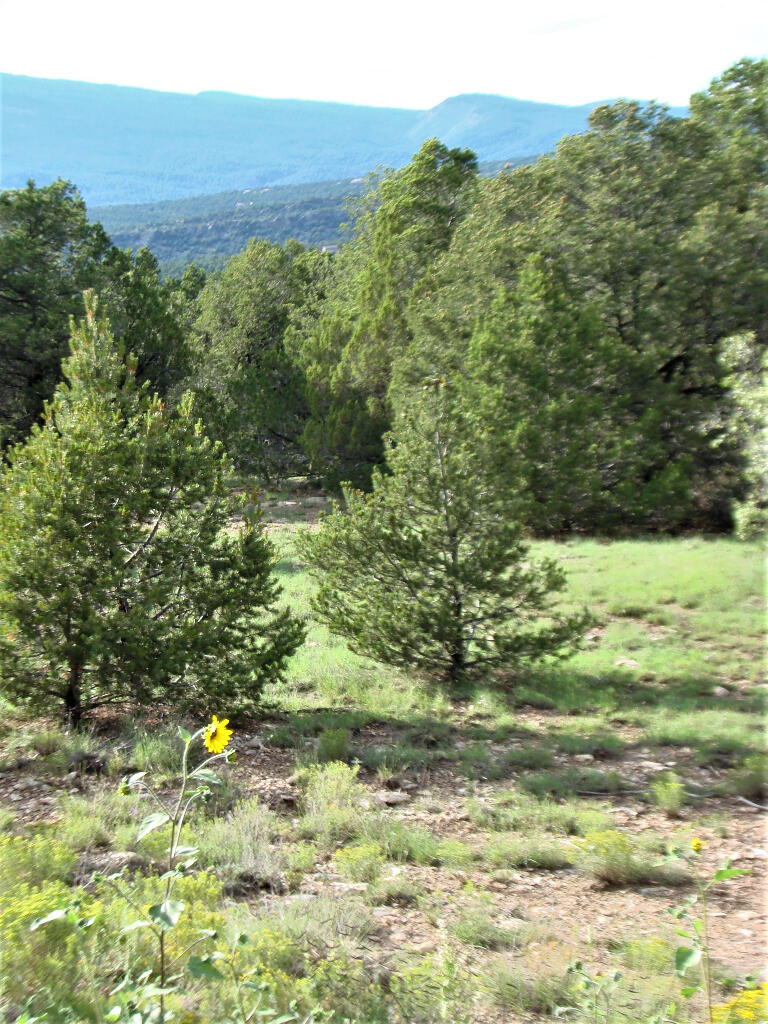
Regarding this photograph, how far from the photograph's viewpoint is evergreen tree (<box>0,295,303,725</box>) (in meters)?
6.31

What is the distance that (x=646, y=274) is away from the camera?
18.0 m

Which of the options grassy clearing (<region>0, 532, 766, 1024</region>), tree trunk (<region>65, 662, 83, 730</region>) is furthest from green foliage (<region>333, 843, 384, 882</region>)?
tree trunk (<region>65, 662, 83, 730</region>)

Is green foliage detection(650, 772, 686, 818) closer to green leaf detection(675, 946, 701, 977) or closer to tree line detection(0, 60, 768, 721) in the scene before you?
tree line detection(0, 60, 768, 721)

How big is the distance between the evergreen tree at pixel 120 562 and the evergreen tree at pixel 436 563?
156cm

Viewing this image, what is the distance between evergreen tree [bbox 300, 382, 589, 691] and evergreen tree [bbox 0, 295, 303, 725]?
156 cm

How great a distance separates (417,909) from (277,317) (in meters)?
32.0

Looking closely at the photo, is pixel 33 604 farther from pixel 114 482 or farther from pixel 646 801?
pixel 646 801

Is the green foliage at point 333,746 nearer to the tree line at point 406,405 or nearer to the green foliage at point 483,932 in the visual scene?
the tree line at point 406,405

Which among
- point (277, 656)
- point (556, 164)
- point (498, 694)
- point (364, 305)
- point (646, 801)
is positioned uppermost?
point (556, 164)

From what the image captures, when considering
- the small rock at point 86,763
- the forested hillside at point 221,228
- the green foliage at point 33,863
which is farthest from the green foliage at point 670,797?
the forested hillside at point 221,228

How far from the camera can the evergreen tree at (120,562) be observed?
20.7 ft

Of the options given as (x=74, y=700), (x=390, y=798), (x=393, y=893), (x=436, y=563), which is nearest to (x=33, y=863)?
(x=393, y=893)

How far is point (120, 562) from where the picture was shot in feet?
21.9

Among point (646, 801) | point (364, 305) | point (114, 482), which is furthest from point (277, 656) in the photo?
point (364, 305)
